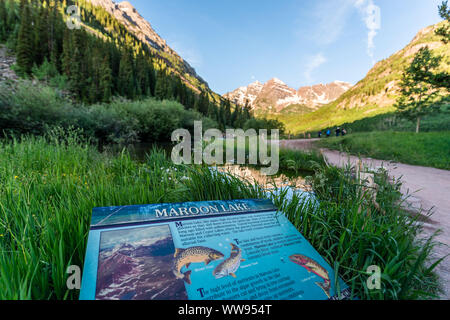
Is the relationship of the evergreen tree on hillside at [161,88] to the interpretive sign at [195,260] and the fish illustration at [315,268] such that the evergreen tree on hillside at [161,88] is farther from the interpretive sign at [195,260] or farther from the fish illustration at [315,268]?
the fish illustration at [315,268]

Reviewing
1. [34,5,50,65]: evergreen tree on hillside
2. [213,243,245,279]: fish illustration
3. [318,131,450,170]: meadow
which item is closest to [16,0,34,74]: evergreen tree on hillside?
[34,5,50,65]: evergreen tree on hillside

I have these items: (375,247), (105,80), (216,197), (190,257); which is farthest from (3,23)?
(375,247)

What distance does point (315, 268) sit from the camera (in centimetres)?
138

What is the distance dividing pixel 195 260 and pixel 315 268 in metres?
0.84

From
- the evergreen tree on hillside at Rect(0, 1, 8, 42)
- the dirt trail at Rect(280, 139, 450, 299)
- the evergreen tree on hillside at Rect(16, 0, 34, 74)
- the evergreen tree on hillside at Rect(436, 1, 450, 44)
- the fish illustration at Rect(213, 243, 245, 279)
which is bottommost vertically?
the dirt trail at Rect(280, 139, 450, 299)

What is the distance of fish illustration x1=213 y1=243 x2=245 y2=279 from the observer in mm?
1231

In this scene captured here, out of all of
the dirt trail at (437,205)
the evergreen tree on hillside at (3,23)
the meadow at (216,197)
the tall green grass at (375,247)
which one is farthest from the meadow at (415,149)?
the evergreen tree on hillside at (3,23)

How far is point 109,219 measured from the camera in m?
1.46

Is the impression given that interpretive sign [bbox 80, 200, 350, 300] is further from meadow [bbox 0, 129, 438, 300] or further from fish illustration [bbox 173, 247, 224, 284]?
meadow [bbox 0, 129, 438, 300]

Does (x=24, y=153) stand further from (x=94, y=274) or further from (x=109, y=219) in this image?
(x=94, y=274)

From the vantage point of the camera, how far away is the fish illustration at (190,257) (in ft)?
3.90

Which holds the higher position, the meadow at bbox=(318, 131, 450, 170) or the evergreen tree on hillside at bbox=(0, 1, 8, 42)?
the evergreen tree on hillside at bbox=(0, 1, 8, 42)
